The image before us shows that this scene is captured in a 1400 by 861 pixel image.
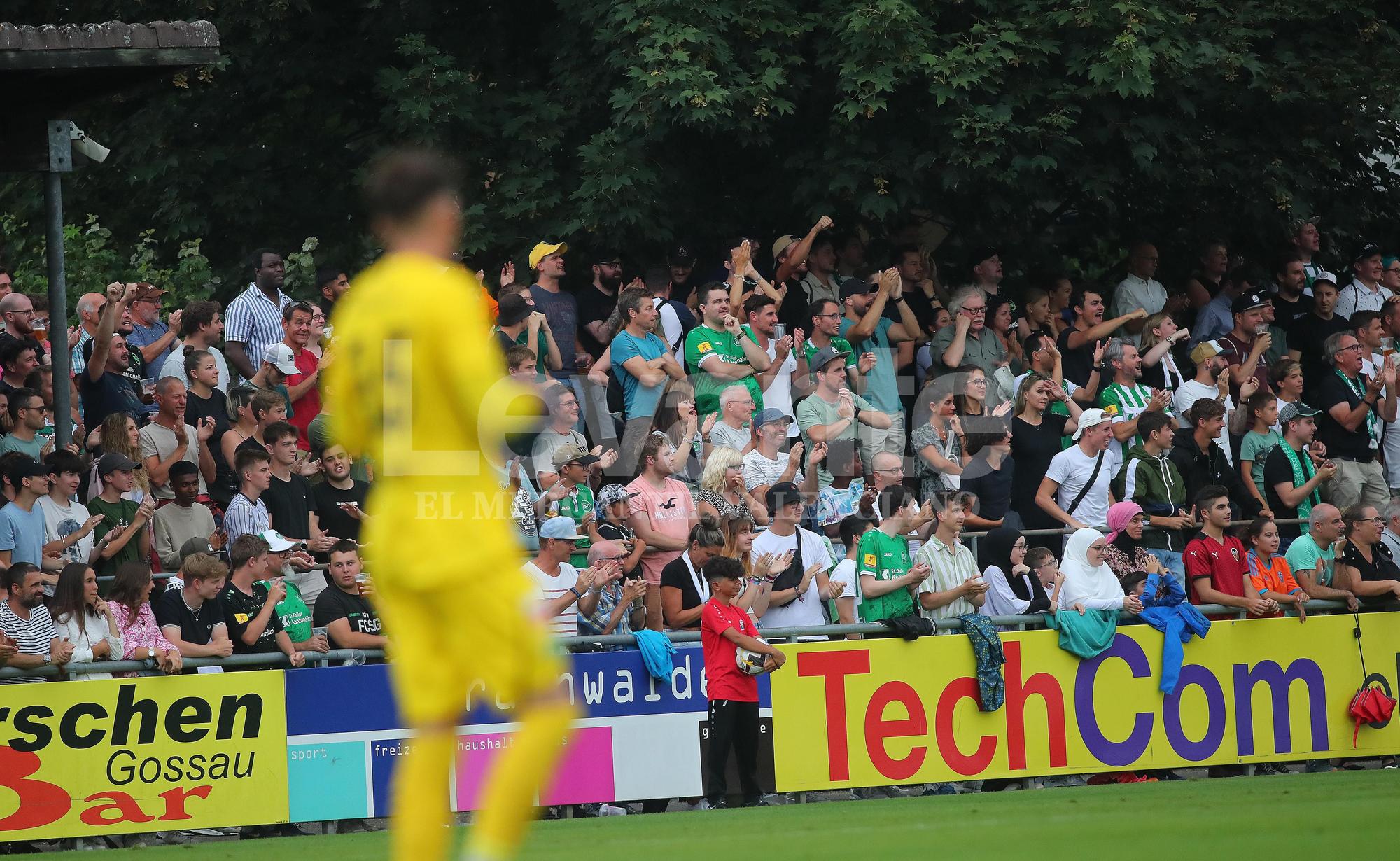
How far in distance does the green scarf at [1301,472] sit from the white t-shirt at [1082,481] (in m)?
2.13

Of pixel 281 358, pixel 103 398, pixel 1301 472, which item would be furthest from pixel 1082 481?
pixel 103 398

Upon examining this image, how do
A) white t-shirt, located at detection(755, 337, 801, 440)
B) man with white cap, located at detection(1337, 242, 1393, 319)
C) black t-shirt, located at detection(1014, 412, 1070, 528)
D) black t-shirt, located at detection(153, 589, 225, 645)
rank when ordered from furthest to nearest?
man with white cap, located at detection(1337, 242, 1393, 319) → black t-shirt, located at detection(1014, 412, 1070, 528) → white t-shirt, located at detection(755, 337, 801, 440) → black t-shirt, located at detection(153, 589, 225, 645)

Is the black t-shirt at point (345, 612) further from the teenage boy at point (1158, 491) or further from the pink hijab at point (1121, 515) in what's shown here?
the teenage boy at point (1158, 491)

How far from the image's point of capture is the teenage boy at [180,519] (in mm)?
13602

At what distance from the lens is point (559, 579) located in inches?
531

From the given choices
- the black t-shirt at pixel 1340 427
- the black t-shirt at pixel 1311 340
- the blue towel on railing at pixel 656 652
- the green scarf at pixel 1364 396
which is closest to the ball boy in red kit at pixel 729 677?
the blue towel on railing at pixel 656 652

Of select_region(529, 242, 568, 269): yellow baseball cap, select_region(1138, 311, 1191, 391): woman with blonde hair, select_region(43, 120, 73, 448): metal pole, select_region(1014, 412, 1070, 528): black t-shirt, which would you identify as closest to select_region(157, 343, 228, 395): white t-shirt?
select_region(43, 120, 73, 448): metal pole

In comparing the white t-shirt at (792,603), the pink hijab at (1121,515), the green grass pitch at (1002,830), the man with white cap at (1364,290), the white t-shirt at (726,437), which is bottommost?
the green grass pitch at (1002,830)

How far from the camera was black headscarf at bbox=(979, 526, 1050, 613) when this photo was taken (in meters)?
15.0

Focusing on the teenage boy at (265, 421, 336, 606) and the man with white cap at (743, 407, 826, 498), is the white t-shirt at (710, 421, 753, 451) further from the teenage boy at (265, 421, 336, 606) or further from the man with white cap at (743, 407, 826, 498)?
the teenage boy at (265, 421, 336, 606)

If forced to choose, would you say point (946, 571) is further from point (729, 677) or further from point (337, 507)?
point (337, 507)

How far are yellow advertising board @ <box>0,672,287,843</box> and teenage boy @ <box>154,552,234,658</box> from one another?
0.76 ft

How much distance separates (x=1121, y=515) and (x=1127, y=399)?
191 cm

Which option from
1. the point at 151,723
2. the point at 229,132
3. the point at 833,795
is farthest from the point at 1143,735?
the point at 229,132
